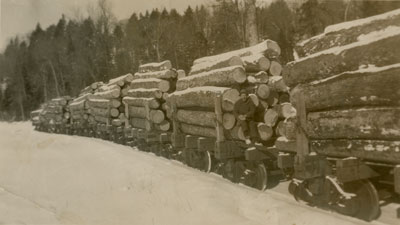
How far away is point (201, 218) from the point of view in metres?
6.66

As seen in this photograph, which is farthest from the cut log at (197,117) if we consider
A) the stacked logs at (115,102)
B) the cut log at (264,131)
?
the stacked logs at (115,102)

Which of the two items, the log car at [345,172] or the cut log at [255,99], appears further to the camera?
the cut log at [255,99]

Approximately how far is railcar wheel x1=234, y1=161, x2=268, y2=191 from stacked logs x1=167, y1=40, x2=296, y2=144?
65 cm

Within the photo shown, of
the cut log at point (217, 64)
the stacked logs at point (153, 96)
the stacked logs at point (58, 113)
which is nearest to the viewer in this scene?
the cut log at point (217, 64)

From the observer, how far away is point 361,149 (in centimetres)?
653

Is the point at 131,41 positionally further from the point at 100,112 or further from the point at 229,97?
the point at 229,97

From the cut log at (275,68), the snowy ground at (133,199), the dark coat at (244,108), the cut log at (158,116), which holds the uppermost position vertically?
the cut log at (275,68)

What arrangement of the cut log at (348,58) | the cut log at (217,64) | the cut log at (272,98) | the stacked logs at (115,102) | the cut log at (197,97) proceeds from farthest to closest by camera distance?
the stacked logs at (115,102)
the cut log at (197,97)
the cut log at (217,64)
the cut log at (272,98)
the cut log at (348,58)

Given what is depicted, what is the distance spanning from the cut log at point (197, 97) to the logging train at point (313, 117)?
0.04 metres

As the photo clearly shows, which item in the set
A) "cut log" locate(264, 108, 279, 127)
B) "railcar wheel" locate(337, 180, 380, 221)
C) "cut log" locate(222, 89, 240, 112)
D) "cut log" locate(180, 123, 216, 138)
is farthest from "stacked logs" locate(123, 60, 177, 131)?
"railcar wheel" locate(337, 180, 380, 221)

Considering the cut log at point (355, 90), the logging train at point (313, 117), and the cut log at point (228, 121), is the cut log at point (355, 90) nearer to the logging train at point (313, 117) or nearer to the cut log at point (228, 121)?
the logging train at point (313, 117)

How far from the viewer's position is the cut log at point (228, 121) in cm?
1016

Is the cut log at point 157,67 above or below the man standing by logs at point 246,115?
above

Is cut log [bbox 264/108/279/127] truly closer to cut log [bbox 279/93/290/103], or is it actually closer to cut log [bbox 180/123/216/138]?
cut log [bbox 279/93/290/103]
